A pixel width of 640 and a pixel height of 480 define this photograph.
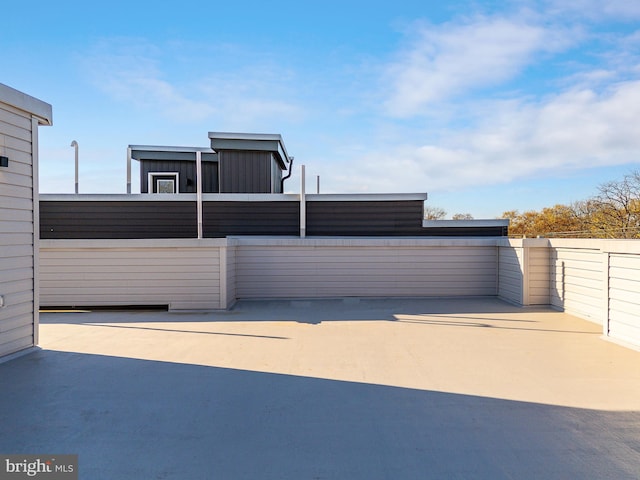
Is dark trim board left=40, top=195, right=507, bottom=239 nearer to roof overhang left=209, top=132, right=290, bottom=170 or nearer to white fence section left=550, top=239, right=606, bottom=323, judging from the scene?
roof overhang left=209, top=132, right=290, bottom=170

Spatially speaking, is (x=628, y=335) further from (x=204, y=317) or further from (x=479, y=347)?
(x=204, y=317)

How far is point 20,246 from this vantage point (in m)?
4.81

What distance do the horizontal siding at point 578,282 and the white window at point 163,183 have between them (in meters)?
12.0

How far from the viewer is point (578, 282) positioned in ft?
24.0

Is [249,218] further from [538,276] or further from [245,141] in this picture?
[538,276]

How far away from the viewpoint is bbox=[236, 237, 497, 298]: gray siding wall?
939 centimetres

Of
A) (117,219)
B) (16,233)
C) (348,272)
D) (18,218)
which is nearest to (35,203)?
(18,218)

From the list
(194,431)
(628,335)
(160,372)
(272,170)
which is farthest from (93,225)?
(628,335)

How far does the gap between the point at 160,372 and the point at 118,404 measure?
866mm

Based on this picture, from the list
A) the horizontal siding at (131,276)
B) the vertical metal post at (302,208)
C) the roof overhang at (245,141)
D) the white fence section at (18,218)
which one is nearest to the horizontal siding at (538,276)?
the vertical metal post at (302,208)

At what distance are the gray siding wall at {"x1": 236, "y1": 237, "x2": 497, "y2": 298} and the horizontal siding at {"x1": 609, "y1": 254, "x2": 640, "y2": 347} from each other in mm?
4059

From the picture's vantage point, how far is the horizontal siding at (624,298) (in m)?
5.10

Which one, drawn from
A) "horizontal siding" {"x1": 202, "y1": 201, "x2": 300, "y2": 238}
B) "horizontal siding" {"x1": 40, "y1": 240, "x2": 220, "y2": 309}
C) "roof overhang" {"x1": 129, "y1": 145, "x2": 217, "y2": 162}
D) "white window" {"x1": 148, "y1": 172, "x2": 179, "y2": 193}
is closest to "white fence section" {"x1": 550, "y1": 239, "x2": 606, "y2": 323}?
"horizontal siding" {"x1": 202, "y1": 201, "x2": 300, "y2": 238}

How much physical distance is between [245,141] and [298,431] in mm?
10674
